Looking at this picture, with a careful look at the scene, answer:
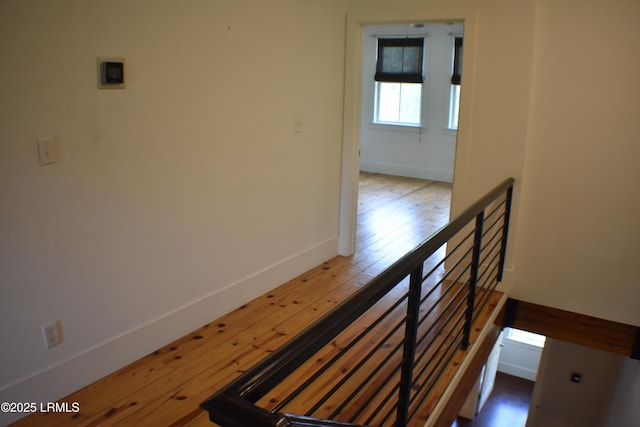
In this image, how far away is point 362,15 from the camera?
3994 mm

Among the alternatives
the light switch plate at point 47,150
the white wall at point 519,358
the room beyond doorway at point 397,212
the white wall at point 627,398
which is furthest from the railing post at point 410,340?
the white wall at point 519,358

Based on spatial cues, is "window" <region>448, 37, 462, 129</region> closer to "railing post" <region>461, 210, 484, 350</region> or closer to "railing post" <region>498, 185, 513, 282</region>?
"railing post" <region>498, 185, 513, 282</region>

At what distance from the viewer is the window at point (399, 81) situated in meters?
7.68

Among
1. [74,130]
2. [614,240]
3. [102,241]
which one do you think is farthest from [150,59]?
[614,240]

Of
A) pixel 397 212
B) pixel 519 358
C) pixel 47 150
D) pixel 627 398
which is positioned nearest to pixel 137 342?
pixel 47 150

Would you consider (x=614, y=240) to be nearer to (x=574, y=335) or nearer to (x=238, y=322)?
(x=574, y=335)

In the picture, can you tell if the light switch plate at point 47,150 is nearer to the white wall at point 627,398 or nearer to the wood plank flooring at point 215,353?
the wood plank flooring at point 215,353

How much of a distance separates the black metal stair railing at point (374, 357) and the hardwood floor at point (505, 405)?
471 centimetres

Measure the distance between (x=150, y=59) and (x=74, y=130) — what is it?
54cm

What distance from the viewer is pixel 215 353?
2.97 m

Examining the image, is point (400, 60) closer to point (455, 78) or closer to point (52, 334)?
point (455, 78)

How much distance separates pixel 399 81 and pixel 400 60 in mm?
295

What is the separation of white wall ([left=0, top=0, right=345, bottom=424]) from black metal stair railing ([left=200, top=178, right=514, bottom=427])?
83cm

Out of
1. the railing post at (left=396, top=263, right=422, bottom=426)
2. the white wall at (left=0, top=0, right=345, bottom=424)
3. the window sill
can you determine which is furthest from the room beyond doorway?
the railing post at (left=396, top=263, right=422, bottom=426)
